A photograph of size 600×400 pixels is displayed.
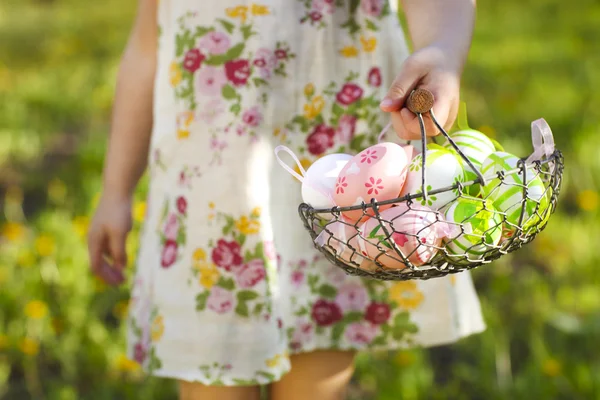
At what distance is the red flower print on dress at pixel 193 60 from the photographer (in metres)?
1.21

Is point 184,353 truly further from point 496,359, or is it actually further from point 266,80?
point 496,359

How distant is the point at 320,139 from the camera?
3.95 feet

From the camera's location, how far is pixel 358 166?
89 cm

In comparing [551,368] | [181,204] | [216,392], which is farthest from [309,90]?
[551,368]

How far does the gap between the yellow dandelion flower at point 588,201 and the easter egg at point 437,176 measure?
5.35 feet

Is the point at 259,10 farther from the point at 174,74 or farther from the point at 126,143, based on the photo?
the point at 126,143

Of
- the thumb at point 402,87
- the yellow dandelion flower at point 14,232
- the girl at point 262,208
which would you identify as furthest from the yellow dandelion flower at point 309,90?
the yellow dandelion flower at point 14,232

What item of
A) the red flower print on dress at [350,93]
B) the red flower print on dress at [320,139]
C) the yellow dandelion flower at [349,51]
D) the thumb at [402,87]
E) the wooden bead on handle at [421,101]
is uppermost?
the yellow dandelion flower at [349,51]

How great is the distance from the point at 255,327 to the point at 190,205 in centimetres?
21

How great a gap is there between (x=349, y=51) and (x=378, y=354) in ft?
3.17

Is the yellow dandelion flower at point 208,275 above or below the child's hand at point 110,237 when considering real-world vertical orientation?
below

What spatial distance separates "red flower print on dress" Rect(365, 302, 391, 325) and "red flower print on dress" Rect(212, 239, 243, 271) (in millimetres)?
221

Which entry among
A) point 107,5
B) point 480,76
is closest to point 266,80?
point 480,76

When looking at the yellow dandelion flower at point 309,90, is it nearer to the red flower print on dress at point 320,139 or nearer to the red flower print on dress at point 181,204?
the red flower print on dress at point 320,139
